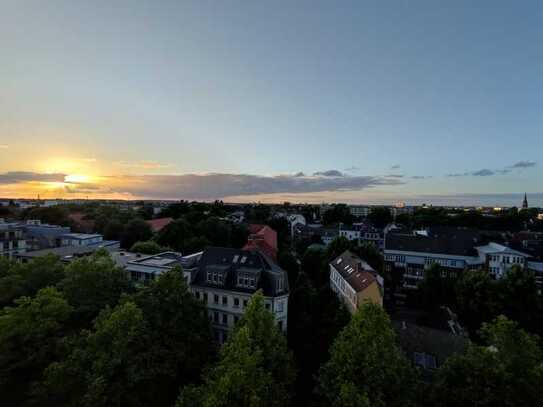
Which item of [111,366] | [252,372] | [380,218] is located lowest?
[111,366]

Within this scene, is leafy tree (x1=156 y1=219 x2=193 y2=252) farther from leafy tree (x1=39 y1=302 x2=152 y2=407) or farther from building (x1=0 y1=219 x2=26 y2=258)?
leafy tree (x1=39 y1=302 x2=152 y2=407)

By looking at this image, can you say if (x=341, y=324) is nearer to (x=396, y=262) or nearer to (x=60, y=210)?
(x=396, y=262)

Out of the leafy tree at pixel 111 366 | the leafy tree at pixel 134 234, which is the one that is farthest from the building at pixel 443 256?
the leafy tree at pixel 134 234

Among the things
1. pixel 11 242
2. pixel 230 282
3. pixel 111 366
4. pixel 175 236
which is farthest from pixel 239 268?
pixel 11 242

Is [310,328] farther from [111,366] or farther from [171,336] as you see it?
[111,366]

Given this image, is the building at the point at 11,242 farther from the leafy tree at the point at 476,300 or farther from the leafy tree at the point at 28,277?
the leafy tree at the point at 476,300
